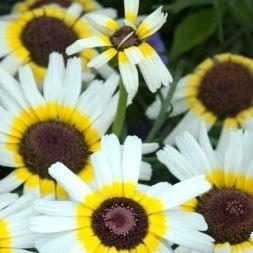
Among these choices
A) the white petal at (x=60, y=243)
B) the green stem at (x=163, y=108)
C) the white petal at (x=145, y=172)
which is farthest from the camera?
the green stem at (x=163, y=108)

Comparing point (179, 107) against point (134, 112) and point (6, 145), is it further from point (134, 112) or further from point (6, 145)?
point (6, 145)

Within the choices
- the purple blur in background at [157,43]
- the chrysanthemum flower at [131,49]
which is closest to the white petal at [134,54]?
the chrysanthemum flower at [131,49]

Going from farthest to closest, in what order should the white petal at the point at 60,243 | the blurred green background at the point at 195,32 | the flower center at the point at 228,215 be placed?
1. the blurred green background at the point at 195,32
2. the flower center at the point at 228,215
3. the white petal at the point at 60,243

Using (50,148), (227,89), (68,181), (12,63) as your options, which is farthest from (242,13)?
(68,181)

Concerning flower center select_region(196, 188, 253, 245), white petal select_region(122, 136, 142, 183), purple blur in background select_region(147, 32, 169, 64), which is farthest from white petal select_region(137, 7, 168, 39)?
purple blur in background select_region(147, 32, 169, 64)

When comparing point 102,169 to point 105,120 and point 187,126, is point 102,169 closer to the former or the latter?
point 105,120

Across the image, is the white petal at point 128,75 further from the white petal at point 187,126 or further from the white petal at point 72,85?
the white petal at point 187,126
